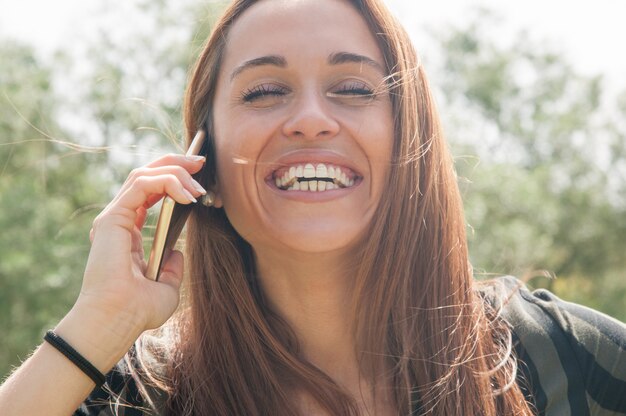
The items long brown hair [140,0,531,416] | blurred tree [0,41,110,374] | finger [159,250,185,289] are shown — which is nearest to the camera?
long brown hair [140,0,531,416]

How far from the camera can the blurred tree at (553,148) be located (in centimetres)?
1991

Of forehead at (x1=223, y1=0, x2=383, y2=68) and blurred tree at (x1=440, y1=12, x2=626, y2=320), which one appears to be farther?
blurred tree at (x1=440, y1=12, x2=626, y2=320)

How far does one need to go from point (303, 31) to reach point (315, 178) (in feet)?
1.54

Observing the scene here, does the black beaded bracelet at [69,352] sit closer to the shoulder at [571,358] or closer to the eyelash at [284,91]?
the eyelash at [284,91]

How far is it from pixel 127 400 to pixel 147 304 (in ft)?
1.01

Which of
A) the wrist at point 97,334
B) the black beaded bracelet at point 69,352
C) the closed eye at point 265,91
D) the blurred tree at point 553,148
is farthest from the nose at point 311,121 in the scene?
the blurred tree at point 553,148

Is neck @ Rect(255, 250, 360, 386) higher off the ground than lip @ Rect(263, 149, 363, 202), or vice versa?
lip @ Rect(263, 149, 363, 202)

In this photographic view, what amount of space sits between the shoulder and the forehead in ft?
3.27

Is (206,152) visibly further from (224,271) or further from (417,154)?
(417,154)

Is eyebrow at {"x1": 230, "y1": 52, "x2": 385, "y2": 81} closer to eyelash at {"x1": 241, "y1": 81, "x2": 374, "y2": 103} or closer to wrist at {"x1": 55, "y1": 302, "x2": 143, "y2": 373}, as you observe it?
eyelash at {"x1": 241, "y1": 81, "x2": 374, "y2": 103}

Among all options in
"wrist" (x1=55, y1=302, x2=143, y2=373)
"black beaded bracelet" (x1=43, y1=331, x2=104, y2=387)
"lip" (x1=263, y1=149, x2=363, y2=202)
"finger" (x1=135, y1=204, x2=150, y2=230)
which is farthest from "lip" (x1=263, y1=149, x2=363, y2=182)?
"black beaded bracelet" (x1=43, y1=331, x2=104, y2=387)

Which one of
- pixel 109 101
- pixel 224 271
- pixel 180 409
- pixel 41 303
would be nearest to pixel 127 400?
pixel 180 409

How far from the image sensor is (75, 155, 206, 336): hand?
2541 millimetres

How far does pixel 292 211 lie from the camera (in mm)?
2627
